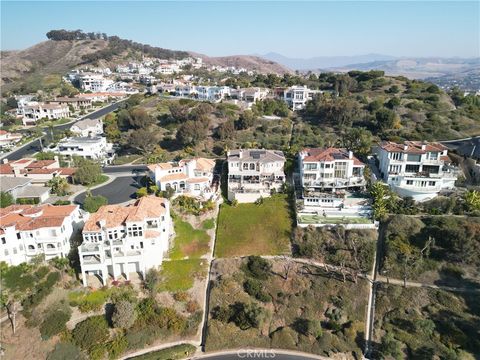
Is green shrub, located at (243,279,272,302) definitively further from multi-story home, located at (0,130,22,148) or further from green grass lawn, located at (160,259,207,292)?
multi-story home, located at (0,130,22,148)

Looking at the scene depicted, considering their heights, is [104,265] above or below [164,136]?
below

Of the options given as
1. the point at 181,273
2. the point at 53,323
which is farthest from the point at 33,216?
the point at 181,273

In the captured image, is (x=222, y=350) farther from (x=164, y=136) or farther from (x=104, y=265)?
(x=164, y=136)

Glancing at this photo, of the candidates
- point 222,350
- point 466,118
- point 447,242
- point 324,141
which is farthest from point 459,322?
point 466,118

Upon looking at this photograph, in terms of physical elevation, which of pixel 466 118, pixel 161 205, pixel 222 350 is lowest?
pixel 222 350

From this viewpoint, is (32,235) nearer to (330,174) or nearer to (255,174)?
(255,174)

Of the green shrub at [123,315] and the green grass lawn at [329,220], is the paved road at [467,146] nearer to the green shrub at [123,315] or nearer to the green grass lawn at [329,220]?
the green grass lawn at [329,220]

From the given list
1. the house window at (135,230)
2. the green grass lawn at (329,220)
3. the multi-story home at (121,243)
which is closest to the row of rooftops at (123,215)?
the multi-story home at (121,243)
